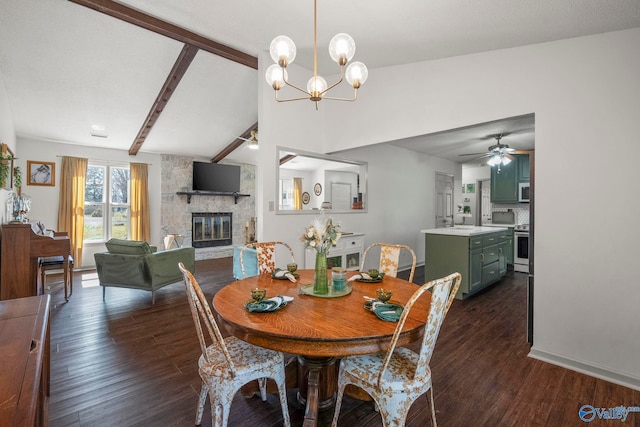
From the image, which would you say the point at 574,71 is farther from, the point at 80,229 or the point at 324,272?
the point at 80,229

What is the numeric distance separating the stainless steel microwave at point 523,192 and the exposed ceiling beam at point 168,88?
20.5 ft

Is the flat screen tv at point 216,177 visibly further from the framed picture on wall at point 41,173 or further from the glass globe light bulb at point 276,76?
the glass globe light bulb at point 276,76

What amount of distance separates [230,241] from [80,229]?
3.12 m

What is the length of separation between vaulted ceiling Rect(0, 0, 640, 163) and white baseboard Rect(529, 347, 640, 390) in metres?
2.54

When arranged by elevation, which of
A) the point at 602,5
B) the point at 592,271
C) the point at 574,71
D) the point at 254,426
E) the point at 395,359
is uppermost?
the point at 602,5

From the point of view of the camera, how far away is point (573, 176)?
2.31 metres

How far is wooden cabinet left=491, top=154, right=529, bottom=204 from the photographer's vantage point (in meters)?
5.86

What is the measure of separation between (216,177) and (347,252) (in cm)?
438

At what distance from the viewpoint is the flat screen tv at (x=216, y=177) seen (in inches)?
→ 279

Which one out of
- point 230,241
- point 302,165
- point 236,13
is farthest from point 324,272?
point 230,241

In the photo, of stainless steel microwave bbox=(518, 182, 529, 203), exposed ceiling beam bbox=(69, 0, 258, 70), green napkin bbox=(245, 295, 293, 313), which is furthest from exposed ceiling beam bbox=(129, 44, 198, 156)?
stainless steel microwave bbox=(518, 182, 529, 203)

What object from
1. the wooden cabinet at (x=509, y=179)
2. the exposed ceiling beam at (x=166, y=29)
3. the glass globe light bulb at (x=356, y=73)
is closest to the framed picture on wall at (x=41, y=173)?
the exposed ceiling beam at (x=166, y=29)
